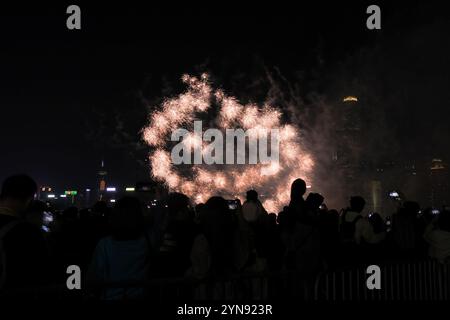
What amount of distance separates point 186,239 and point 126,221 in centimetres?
139

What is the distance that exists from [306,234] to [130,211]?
10.5 feet

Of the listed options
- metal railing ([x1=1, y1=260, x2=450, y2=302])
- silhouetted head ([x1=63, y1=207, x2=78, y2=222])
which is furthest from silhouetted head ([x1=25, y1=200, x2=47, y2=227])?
metal railing ([x1=1, y1=260, x2=450, y2=302])

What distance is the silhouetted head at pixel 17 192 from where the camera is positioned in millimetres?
4859

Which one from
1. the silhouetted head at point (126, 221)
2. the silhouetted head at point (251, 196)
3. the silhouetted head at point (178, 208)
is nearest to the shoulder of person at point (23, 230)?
the silhouetted head at point (126, 221)

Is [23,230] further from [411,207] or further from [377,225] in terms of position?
[411,207]

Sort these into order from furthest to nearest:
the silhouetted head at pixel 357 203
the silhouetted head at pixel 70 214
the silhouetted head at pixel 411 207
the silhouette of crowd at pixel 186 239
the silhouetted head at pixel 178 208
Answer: the silhouetted head at pixel 411 207 → the silhouetted head at pixel 357 203 → the silhouetted head at pixel 70 214 → the silhouetted head at pixel 178 208 → the silhouette of crowd at pixel 186 239

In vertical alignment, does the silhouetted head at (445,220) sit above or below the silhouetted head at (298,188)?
below

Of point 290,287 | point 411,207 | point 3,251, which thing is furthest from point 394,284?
point 3,251

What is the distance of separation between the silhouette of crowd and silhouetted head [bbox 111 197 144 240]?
0.01 meters

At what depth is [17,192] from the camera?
4910 mm

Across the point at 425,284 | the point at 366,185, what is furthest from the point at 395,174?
the point at 425,284

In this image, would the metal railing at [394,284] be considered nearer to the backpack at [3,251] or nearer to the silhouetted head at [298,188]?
the silhouetted head at [298,188]

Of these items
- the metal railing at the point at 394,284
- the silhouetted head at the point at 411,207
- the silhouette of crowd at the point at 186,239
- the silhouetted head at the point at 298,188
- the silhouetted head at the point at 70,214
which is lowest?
the metal railing at the point at 394,284

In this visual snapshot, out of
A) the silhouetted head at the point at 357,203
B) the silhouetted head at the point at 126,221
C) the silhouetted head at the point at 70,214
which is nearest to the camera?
the silhouetted head at the point at 126,221
